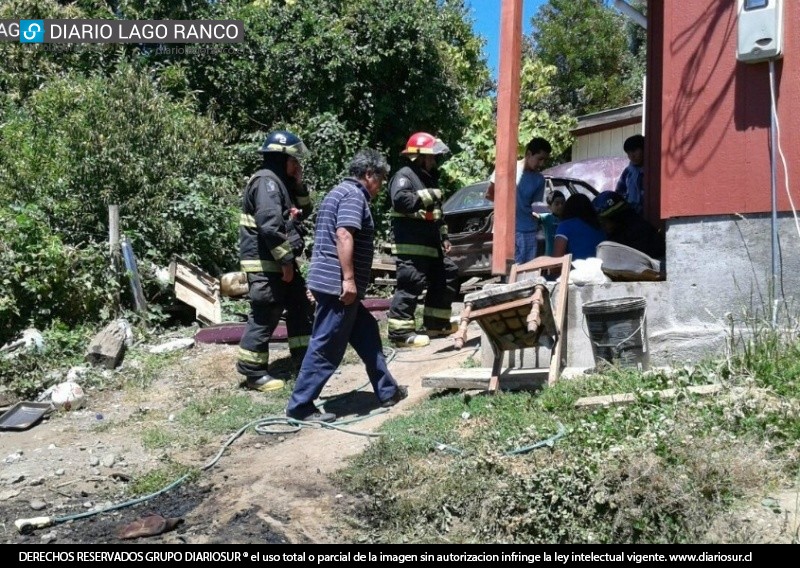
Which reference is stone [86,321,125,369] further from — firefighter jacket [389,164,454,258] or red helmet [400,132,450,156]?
red helmet [400,132,450,156]

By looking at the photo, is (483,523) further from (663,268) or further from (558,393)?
(663,268)

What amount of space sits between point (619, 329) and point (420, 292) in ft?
8.57

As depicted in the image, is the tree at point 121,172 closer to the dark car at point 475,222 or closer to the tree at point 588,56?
the dark car at point 475,222

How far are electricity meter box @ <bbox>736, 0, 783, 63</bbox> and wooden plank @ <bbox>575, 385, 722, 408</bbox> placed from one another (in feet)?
7.98

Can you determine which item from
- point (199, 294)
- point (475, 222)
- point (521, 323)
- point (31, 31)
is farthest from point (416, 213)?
point (31, 31)

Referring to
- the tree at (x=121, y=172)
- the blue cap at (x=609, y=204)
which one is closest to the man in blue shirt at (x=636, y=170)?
the blue cap at (x=609, y=204)

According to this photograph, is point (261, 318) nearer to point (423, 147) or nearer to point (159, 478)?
point (159, 478)

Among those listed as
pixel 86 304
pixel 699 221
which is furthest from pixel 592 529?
pixel 86 304

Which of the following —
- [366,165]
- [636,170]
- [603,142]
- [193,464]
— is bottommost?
[193,464]

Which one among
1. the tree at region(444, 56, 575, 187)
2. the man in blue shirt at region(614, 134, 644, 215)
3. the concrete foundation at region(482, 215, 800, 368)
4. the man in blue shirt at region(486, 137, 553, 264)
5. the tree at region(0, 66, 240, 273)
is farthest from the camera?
the tree at region(444, 56, 575, 187)

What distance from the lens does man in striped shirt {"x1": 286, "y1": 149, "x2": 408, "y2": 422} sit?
21.0 ft

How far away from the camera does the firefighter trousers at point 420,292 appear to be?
8.36 metres

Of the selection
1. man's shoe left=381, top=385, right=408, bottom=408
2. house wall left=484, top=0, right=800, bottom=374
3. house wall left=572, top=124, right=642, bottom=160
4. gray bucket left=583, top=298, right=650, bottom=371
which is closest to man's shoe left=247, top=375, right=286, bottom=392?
man's shoe left=381, top=385, right=408, bottom=408

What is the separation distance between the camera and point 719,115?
21.0 ft
